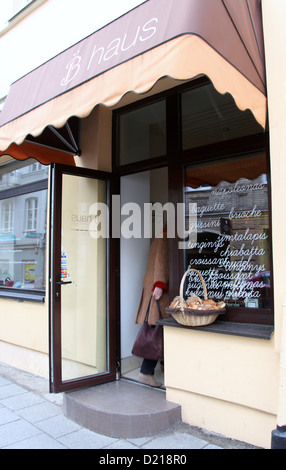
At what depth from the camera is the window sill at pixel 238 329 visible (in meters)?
2.87

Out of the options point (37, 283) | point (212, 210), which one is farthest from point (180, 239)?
point (37, 283)

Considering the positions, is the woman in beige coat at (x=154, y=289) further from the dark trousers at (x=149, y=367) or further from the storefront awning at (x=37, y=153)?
the storefront awning at (x=37, y=153)

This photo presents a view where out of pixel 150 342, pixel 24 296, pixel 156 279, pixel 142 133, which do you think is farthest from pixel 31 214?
pixel 150 342

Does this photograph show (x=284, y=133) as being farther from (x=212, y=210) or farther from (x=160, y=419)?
(x=160, y=419)

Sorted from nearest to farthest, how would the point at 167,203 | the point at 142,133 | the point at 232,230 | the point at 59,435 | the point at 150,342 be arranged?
1. the point at 59,435
2. the point at 232,230
3. the point at 167,203
4. the point at 150,342
5. the point at 142,133

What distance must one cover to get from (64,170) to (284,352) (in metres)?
2.71

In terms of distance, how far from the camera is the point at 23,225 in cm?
593

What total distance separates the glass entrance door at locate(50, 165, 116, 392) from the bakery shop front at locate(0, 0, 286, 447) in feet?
0.05

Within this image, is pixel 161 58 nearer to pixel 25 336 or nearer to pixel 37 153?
pixel 37 153

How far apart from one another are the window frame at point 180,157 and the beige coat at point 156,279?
354mm

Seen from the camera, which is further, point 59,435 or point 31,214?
point 31,214

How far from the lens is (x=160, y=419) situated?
322cm

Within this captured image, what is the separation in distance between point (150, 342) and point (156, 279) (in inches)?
26.9

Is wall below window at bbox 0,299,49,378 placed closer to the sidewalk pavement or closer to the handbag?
the sidewalk pavement
